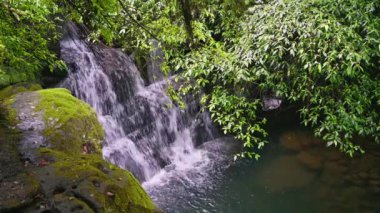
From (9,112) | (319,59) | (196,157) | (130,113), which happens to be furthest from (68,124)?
(196,157)

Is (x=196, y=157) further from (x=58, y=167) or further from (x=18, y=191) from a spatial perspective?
(x=18, y=191)

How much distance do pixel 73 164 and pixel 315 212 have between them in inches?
256

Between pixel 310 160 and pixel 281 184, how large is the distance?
150cm

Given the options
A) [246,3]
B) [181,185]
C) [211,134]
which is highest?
[246,3]

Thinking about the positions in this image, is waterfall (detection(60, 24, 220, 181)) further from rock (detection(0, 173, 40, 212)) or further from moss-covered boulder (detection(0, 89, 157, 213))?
rock (detection(0, 173, 40, 212))

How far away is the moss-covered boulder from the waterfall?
4357 millimetres

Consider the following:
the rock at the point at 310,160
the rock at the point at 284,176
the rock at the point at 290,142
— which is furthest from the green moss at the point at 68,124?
the rock at the point at 290,142

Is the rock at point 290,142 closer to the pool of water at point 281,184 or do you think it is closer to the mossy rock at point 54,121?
the pool of water at point 281,184

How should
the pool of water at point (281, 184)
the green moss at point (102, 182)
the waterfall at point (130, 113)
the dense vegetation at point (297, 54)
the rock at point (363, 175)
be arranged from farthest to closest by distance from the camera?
the waterfall at point (130, 113)
the rock at point (363, 175)
the pool of water at point (281, 184)
the dense vegetation at point (297, 54)
the green moss at point (102, 182)

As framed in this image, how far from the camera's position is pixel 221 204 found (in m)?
8.73

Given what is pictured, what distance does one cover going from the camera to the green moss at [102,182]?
3.44 metres

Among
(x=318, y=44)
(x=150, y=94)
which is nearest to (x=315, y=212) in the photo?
(x=318, y=44)

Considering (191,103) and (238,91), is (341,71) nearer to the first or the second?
(238,91)

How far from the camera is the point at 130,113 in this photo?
10.9 meters
